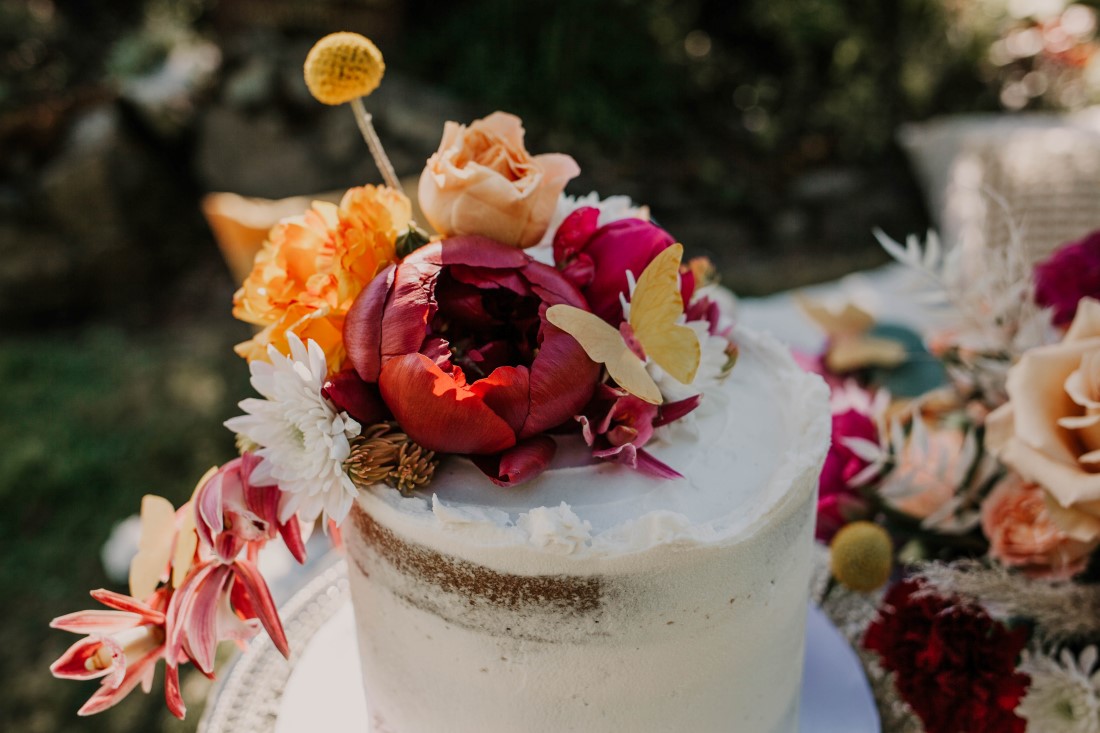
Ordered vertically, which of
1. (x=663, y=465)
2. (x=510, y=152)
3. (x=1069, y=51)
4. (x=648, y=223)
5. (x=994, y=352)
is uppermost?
(x=510, y=152)

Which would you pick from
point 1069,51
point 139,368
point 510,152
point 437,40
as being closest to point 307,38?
point 437,40

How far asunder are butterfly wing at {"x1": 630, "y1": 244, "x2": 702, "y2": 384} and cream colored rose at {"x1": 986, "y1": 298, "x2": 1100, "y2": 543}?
46 cm

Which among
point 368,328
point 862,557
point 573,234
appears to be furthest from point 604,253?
point 862,557

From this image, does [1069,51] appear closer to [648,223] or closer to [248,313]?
[648,223]

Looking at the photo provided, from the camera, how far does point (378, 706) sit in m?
1.00

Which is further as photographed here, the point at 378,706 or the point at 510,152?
the point at 378,706

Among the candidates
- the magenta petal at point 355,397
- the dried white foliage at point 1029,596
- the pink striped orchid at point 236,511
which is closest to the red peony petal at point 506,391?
the magenta petal at point 355,397

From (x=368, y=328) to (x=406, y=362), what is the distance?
5cm

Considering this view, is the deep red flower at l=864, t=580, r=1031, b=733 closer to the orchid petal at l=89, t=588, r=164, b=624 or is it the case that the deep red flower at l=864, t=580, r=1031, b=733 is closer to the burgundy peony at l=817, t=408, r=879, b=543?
the burgundy peony at l=817, t=408, r=879, b=543

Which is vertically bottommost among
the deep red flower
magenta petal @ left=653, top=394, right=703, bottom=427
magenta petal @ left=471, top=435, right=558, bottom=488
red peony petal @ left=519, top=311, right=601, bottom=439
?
the deep red flower

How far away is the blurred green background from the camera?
3889 mm

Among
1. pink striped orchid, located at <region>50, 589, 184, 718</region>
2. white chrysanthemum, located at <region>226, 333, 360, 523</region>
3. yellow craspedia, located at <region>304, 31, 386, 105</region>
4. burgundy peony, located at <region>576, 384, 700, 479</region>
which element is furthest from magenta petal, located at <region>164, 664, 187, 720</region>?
yellow craspedia, located at <region>304, 31, 386, 105</region>

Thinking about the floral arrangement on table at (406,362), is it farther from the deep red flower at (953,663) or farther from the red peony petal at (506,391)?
the deep red flower at (953,663)

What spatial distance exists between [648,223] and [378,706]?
0.61 meters
